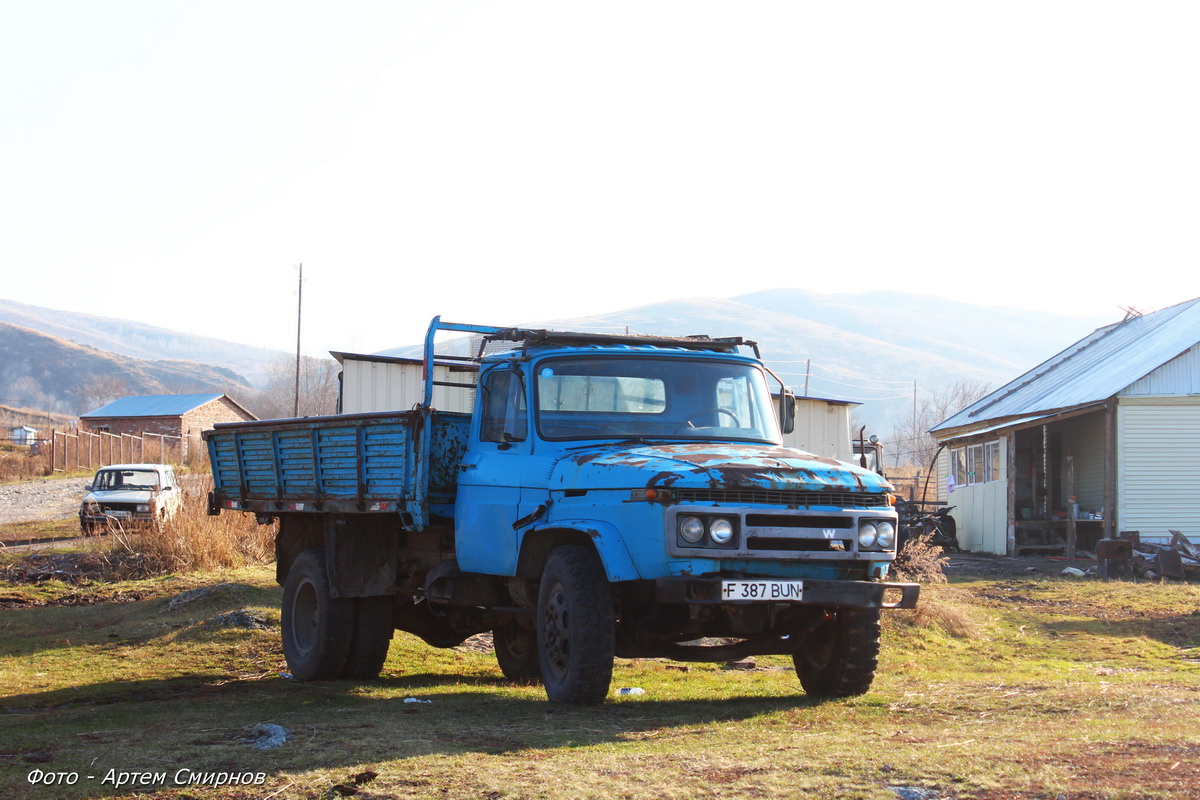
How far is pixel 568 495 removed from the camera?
7.95 m

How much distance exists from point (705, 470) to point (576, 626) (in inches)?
50.0

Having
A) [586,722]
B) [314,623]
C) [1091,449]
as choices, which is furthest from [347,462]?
[1091,449]

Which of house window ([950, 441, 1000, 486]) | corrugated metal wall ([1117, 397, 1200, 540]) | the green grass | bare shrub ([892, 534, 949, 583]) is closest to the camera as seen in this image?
the green grass

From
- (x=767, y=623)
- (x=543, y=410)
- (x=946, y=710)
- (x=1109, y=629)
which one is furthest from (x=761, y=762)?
(x=1109, y=629)

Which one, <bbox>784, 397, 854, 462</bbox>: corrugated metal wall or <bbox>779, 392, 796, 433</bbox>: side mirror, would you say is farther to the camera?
<bbox>784, 397, 854, 462</bbox>: corrugated metal wall

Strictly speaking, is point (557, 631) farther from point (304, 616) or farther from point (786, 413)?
point (304, 616)

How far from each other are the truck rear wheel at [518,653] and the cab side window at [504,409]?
6.43 feet

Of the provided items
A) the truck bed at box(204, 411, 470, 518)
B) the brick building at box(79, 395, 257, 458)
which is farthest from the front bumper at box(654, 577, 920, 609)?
the brick building at box(79, 395, 257, 458)

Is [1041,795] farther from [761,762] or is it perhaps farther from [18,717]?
[18,717]

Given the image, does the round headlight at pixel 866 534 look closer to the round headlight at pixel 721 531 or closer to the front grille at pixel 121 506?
the round headlight at pixel 721 531

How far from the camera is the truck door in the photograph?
8484 mm

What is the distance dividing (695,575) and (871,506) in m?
1.36

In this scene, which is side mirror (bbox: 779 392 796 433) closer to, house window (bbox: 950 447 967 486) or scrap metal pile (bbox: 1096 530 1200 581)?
scrap metal pile (bbox: 1096 530 1200 581)

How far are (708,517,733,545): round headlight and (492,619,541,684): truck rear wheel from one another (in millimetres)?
3220
